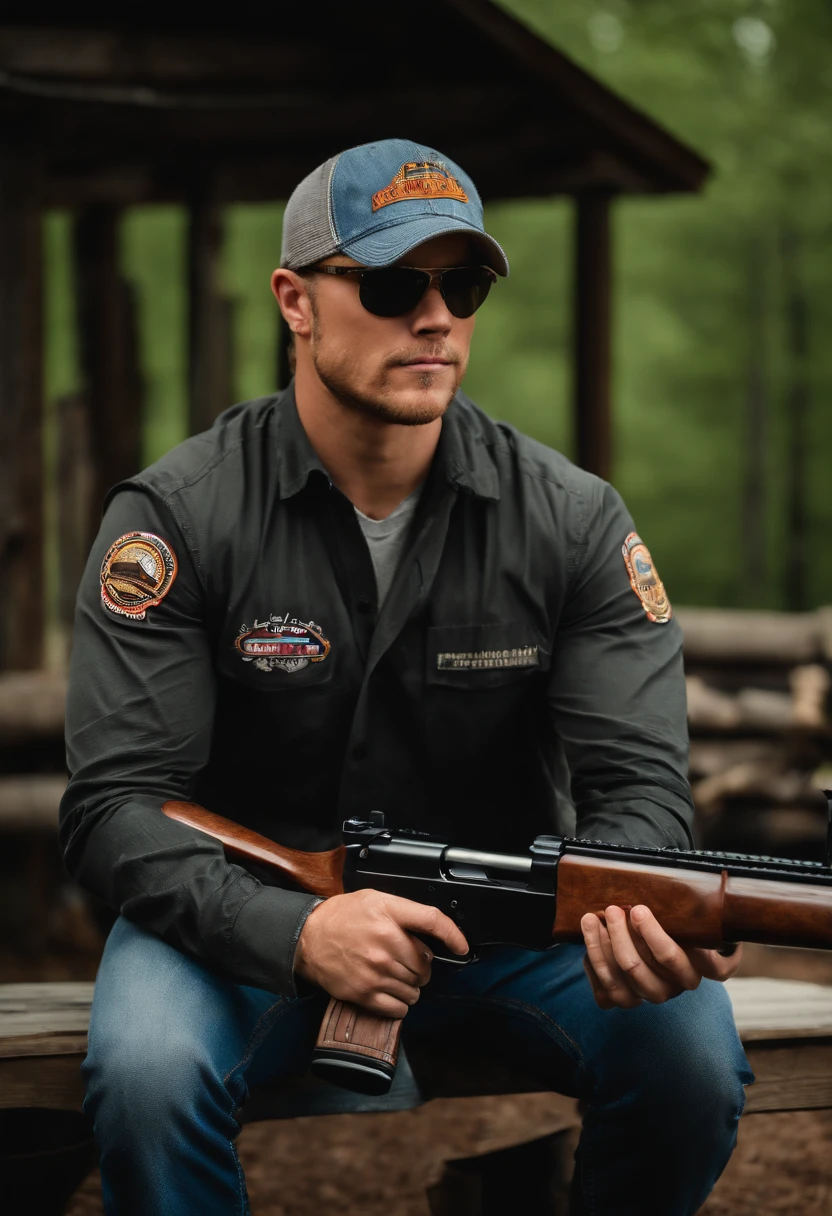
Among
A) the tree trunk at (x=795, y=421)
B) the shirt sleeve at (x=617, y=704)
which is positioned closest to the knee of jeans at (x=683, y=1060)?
the shirt sleeve at (x=617, y=704)

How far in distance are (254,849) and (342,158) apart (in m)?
1.46

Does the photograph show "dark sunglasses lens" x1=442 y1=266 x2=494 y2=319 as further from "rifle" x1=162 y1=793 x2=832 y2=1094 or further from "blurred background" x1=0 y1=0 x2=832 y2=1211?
"blurred background" x1=0 y1=0 x2=832 y2=1211

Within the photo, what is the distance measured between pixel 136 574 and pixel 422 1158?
2.12 m

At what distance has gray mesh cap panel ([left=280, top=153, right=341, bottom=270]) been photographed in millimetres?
2904

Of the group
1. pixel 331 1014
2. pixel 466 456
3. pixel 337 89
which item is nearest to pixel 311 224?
pixel 466 456

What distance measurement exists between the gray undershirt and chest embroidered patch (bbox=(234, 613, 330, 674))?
0.21 meters

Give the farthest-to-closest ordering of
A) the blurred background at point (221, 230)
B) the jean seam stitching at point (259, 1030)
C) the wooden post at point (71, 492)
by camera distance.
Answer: the wooden post at point (71, 492) < the blurred background at point (221, 230) < the jean seam stitching at point (259, 1030)

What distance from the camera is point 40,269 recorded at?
20.9ft

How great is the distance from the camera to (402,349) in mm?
2863

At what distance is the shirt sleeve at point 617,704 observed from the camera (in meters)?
2.83

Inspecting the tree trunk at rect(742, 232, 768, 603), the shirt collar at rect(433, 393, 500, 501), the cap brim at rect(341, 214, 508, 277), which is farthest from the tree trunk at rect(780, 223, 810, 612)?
the cap brim at rect(341, 214, 508, 277)

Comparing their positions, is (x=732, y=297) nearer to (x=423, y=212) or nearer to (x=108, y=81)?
(x=108, y=81)

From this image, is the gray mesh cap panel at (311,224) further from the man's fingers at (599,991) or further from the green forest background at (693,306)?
the green forest background at (693,306)

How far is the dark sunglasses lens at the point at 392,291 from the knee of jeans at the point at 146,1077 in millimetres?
1480
